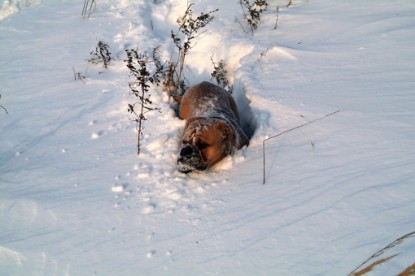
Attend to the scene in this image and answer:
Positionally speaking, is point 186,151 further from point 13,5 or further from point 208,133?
point 13,5

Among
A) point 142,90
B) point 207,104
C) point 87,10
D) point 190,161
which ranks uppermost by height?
point 87,10

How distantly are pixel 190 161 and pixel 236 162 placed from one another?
0.45m

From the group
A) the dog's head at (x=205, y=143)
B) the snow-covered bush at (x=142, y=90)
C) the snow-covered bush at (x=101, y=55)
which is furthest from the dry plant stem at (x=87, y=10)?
the dog's head at (x=205, y=143)

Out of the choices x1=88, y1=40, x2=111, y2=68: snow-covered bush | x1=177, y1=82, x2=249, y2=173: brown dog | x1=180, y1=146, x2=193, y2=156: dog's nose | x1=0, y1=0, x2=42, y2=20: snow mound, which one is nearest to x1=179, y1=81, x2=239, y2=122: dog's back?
x1=177, y1=82, x2=249, y2=173: brown dog

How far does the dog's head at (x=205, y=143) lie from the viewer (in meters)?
3.18

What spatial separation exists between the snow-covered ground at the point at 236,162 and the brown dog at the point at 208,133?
149mm

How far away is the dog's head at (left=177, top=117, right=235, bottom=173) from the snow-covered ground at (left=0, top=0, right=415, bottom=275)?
5.4 inches

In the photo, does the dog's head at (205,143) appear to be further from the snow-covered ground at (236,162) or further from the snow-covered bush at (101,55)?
the snow-covered bush at (101,55)

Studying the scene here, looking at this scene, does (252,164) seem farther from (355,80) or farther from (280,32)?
(280,32)

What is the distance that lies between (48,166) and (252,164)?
1.87 m

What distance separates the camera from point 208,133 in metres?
3.40

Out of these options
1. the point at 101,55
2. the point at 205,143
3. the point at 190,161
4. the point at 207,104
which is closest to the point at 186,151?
the point at 190,161

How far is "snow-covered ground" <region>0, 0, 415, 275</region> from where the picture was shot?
7.95 ft

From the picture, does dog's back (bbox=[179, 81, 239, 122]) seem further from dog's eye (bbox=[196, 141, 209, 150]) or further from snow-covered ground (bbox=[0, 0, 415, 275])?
dog's eye (bbox=[196, 141, 209, 150])
